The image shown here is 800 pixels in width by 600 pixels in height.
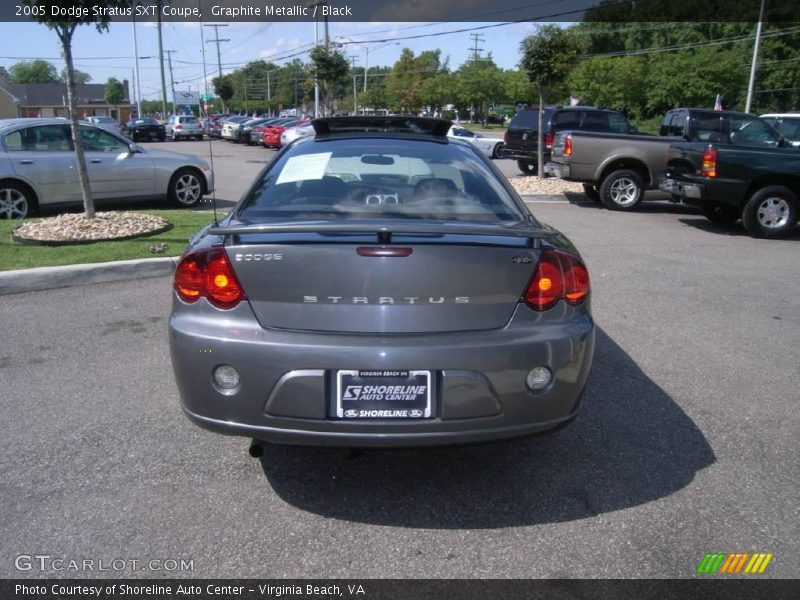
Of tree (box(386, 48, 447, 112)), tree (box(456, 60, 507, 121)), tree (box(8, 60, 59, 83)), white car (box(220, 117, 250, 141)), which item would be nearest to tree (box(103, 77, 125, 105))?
tree (box(8, 60, 59, 83))

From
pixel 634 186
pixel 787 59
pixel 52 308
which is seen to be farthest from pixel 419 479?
pixel 787 59

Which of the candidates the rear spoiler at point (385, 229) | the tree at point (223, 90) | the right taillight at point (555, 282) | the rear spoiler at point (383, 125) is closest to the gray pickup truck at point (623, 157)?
the tree at point (223, 90)

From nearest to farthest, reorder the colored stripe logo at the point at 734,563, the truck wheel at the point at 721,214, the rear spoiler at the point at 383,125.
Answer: the colored stripe logo at the point at 734,563
the rear spoiler at the point at 383,125
the truck wheel at the point at 721,214

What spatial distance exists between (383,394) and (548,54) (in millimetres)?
14880

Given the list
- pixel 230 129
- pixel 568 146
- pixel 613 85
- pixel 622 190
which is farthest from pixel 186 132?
pixel 622 190

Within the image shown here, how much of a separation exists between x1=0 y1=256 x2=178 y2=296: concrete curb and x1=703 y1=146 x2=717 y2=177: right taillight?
25.2 feet

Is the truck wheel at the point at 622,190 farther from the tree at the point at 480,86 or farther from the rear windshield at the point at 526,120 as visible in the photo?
the tree at the point at 480,86

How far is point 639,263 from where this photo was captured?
8.12 meters

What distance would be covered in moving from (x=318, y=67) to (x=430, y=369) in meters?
35.2

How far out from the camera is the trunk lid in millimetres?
2717

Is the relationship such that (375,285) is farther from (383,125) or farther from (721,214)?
(721,214)

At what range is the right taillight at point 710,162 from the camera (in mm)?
9797

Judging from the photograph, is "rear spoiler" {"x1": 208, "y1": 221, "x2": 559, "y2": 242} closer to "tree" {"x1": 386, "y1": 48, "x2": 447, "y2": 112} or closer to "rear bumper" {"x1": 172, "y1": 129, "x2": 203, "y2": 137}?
"rear bumper" {"x1": 172, "y1": 129, "x2": 203, "y2": 137}

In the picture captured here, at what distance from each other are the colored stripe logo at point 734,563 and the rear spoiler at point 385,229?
1462 millimetres
